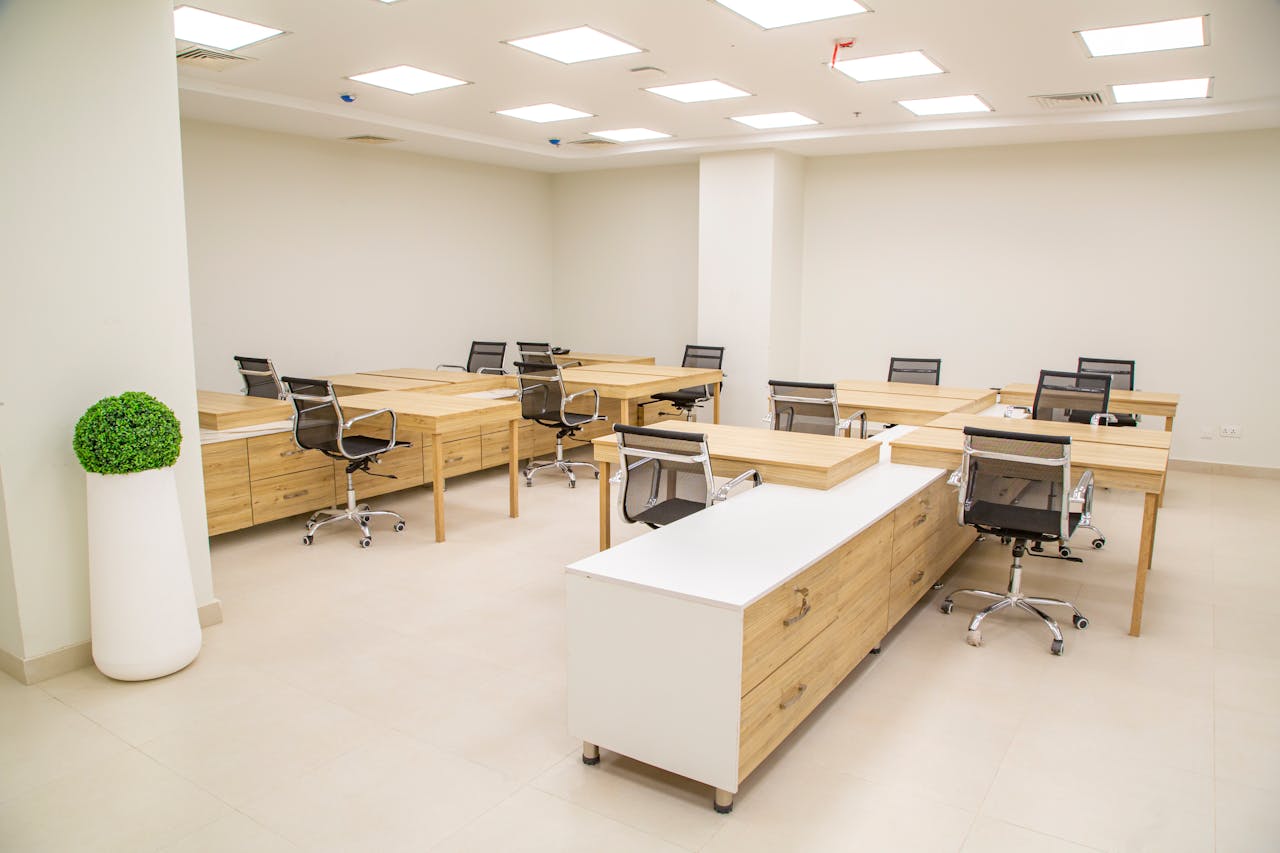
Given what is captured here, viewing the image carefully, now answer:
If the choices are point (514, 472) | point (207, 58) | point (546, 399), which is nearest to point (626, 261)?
point (546, 399)

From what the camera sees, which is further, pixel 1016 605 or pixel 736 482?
pixel 1016 605

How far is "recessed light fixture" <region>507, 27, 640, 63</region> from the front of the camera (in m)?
4.61

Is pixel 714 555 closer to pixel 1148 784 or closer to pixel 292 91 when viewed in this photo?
pixel 1148 784

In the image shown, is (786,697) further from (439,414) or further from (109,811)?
(439,414)

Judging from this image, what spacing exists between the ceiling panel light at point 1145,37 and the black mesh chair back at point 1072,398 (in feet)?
6.59

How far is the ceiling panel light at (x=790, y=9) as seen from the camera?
4.05 meters

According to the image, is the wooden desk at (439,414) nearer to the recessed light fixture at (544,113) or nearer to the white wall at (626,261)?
the recessed light fixture at (544,113)

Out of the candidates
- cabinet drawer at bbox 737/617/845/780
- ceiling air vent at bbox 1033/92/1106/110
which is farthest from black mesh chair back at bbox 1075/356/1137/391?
cabinet drawer at bbox 737/617/845/780

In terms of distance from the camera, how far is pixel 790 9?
416 cm

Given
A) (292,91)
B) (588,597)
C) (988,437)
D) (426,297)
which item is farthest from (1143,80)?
(426,297)

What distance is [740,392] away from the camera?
874 centimetres

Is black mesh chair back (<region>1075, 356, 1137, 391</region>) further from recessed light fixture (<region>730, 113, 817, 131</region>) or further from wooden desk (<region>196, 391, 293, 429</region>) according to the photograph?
wooden desk (<region>196, 391, 293, 429</region>)

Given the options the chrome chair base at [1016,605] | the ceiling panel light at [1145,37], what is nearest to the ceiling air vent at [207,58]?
the ceiling panel light at [1145,37]

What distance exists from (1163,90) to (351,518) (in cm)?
620
